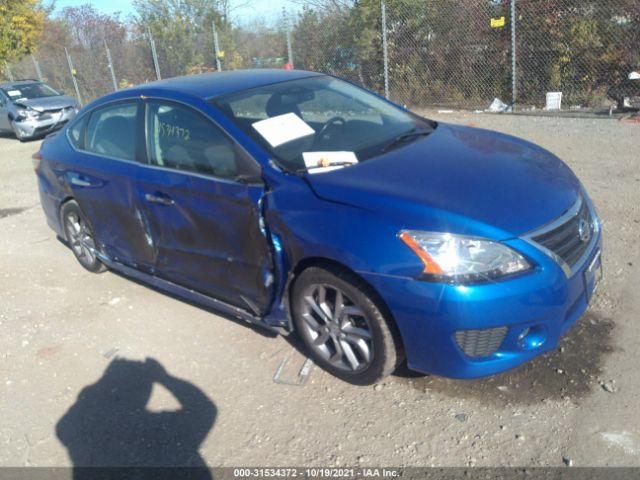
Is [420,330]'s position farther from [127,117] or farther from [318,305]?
[127,117]

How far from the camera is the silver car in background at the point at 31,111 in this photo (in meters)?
14.3

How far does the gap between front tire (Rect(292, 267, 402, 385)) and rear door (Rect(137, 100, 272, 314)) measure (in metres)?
0.31

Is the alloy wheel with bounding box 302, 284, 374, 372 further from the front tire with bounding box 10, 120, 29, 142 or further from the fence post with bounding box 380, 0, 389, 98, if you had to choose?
the front tire with bounding box 10, 120, 29, 142

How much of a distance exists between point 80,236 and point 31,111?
10.5m

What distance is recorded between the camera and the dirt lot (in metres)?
2.98

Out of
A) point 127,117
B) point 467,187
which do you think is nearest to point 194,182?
point 127,117

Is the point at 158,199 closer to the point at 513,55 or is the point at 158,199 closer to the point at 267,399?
the point at 267,399

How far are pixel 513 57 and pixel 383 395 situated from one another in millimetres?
9390

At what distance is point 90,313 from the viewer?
4848 millimetres

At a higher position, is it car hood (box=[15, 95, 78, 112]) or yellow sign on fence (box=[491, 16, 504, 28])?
yellow sign on fence (box=[491, 16, 504, 28])

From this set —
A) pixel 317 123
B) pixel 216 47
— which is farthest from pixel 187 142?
pixel 216 47

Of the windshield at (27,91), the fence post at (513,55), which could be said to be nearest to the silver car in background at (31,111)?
the windshield at (27,91)

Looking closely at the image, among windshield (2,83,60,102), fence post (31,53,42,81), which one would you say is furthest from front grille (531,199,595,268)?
fence post (31,53,42,81)

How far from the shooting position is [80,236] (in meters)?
5.44
